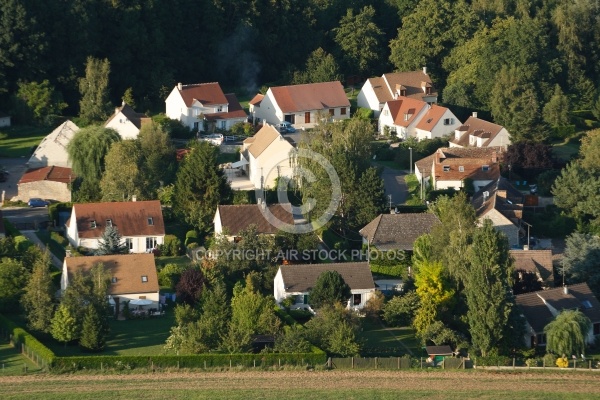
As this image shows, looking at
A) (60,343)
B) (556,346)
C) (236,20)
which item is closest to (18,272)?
(60,343)

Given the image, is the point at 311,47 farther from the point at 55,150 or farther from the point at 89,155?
the point at 89,155

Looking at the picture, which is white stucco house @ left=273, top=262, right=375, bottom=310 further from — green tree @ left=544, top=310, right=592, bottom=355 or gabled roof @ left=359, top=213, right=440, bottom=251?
green tree @ left=544, top=310, right=592, bottom=355

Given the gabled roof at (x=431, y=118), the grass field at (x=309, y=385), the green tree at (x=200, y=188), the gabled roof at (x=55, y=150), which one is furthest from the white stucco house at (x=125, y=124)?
the grass field at (x=309, y=385)

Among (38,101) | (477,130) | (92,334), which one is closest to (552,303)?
(92,334)

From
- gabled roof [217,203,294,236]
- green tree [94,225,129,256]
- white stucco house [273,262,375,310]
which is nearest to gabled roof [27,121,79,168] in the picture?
green tree [94,225,129,256]

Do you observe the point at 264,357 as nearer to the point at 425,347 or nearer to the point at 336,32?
the point at 425,347

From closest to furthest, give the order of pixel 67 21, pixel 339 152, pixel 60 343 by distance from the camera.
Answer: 1. pixel 60 343
2. pixel 339 152
3. pixel 67 21
